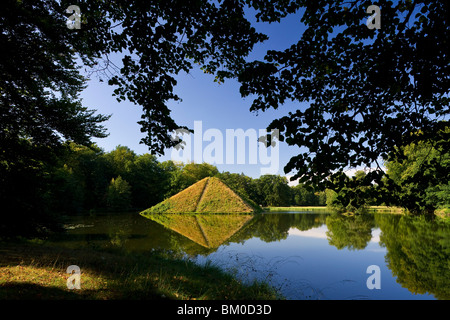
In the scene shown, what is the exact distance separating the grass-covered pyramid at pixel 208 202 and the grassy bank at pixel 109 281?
25392 mm

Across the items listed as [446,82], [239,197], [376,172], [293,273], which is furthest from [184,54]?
[239,197]

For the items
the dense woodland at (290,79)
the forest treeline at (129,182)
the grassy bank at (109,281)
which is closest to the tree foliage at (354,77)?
the dense woodland at (290,79)

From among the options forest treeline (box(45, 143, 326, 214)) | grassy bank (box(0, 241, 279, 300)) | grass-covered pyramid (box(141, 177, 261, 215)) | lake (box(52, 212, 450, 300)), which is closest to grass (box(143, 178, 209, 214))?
grass-covered pyramid (box(141, 177, 261, 215))

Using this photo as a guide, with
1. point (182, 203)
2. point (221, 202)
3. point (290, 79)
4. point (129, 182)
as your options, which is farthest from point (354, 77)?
point (129, 182)

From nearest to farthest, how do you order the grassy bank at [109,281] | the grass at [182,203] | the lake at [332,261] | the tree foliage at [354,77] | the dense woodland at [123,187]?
the tree foliage at [354,77]
the grassy bank at [109,281]
the lake at [332,261]
the dense woodland at [123,187]
the grass at [182,203]

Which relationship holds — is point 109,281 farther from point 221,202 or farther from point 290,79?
point 221,202

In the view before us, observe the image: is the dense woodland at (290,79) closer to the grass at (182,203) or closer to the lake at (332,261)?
the lake at (332,261)

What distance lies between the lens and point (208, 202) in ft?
110

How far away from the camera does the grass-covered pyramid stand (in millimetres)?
32344

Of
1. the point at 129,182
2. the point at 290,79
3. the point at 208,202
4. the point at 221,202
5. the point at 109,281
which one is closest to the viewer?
the point at 290,79

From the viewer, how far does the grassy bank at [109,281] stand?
13.9 ft

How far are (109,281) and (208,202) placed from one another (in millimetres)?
28810

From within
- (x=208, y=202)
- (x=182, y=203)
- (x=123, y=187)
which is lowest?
(x=182, y=203)
